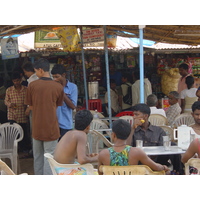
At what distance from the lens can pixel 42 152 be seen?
489 cm

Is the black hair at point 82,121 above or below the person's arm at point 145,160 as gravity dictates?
above

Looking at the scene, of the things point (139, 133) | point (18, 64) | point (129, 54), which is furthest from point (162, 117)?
point (18, 64)

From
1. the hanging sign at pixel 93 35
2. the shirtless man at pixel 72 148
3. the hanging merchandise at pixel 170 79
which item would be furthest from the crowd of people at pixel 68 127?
the hanging merchandise at pixel 170 79

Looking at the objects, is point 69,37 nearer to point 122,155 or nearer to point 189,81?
point 189,81

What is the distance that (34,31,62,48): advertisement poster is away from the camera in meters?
9.13

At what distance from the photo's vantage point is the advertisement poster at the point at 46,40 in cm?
913

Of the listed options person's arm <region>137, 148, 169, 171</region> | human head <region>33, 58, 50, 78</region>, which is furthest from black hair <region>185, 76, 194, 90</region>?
person's arm <region>137, 148, 169, 171</region>

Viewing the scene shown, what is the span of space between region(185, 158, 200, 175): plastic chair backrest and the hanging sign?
13.0ft

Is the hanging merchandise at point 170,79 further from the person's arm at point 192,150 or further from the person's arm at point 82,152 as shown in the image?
the person's arm at point 82,152

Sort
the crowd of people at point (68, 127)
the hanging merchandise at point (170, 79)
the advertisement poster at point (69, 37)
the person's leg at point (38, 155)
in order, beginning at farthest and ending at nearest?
the hanging merchandise at point (170, 79) < the advertisement poster at point (69, 37) < the person's leg at point (38, 155) < the crowd of people at point (68, 127)

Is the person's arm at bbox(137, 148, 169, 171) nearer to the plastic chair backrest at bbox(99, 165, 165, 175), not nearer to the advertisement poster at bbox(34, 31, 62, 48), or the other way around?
the plastic chair backrest at bbox(99, 165, 165, 175)

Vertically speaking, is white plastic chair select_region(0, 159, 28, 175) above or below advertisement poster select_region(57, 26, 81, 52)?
below

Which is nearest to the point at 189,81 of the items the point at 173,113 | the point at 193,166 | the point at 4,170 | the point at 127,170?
the point at 173,113
